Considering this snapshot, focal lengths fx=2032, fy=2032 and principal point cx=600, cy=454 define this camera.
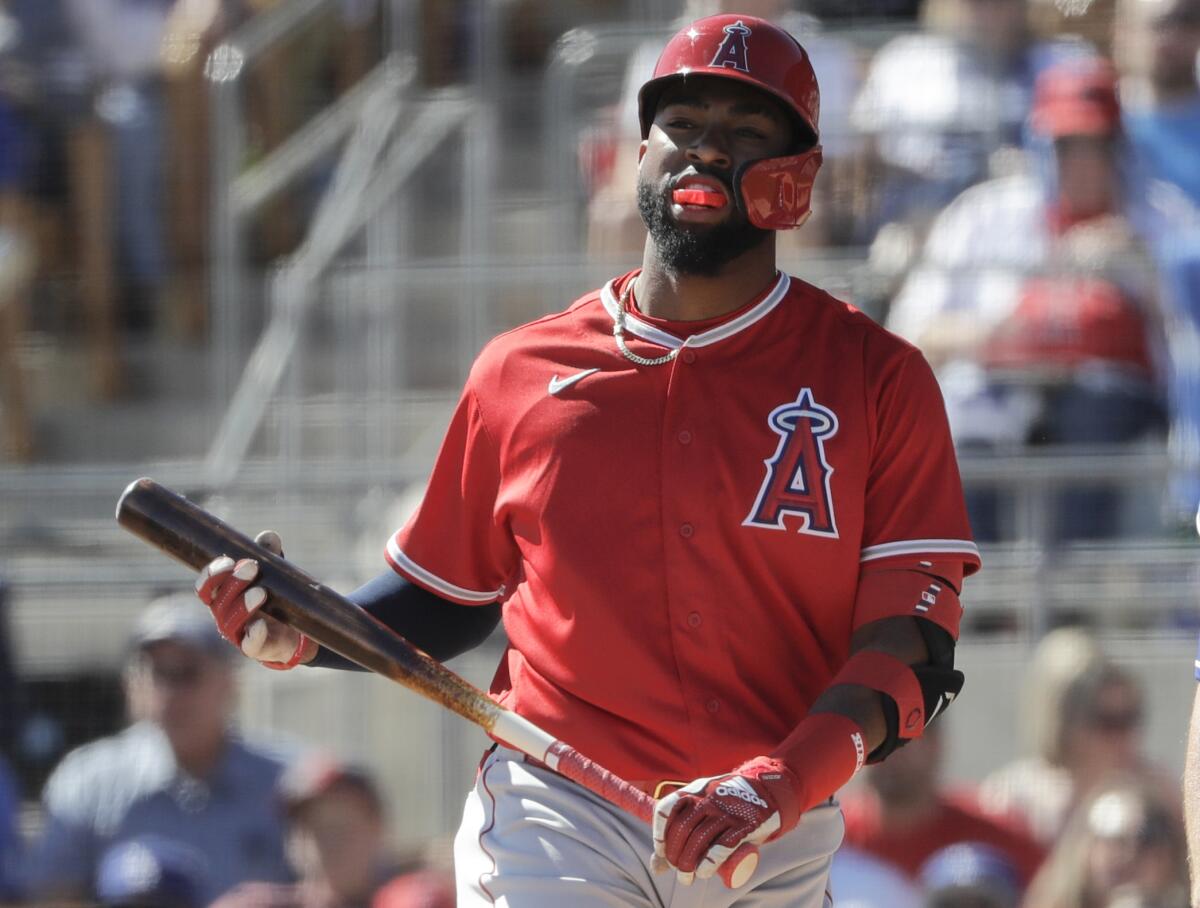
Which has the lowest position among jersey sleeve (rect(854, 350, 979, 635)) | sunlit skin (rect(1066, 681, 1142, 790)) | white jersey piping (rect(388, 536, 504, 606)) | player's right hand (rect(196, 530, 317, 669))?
sunlit skin (rect(1066, 681, 1142, 790))

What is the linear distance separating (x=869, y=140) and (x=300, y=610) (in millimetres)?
4351

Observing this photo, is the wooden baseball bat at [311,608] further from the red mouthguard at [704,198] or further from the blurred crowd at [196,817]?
the blurred crowd at [196,817]

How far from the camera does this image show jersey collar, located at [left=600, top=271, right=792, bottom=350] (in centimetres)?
342

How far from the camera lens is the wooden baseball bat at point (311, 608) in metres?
3.27

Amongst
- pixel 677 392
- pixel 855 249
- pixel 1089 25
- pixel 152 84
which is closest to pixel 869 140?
pixel 855 249

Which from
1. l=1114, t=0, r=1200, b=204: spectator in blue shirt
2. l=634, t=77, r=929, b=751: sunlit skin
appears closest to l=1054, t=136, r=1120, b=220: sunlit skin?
l=1114, t=0, r=1200, b=204: spectator in blue shirt

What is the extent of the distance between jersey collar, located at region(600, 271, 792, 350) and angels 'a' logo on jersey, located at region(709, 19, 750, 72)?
0.39m

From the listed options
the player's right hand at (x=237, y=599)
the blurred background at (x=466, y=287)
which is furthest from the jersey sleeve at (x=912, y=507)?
the blurred background at (x=466, y=287)

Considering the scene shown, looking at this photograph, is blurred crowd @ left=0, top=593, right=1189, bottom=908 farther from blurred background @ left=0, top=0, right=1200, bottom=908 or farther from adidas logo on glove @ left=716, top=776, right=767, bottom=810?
adidas logo on glove @ left=716, top=776, right=767, bottom=810

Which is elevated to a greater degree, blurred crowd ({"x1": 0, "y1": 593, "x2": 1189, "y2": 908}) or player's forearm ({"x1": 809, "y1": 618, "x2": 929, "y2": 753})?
player's forearm ({"x1": 809, "y1": 618, "x2": 929, "y2": 753})

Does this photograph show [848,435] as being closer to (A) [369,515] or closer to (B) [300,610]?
(B) [300,610]

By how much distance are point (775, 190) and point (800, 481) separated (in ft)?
1.60

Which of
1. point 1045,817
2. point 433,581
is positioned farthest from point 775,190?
point 1045,817

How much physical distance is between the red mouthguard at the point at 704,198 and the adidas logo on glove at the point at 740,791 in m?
0.97
